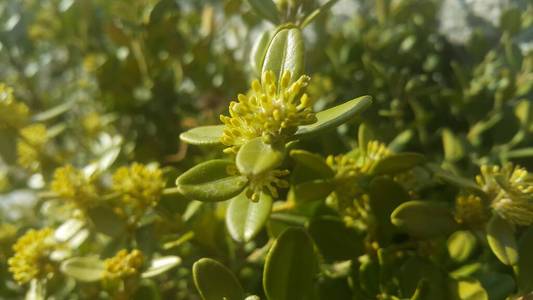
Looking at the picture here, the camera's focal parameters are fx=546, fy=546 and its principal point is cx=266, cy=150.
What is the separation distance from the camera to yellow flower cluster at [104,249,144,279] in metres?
0.85

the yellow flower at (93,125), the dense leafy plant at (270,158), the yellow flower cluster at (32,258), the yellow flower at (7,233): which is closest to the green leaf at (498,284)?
the dense leafy plant at (270,158)

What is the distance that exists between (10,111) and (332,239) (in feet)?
2.22

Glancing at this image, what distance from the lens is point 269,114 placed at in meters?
0.65

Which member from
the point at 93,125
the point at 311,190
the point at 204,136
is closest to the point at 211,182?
the point at 204,136

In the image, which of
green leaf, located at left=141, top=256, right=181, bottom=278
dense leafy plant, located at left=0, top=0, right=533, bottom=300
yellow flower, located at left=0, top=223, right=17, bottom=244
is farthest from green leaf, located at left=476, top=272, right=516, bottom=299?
yellow flower, located at left=0, top=223, right=17, bottom=244

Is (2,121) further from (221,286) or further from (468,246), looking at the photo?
(468,246)

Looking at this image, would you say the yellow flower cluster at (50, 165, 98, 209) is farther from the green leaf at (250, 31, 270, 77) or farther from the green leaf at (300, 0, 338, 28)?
the green leaf at (300, 0, 338, 28)

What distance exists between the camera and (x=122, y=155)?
111 centimetres

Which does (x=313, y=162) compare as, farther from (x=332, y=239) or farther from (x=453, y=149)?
(x=453, y=149)

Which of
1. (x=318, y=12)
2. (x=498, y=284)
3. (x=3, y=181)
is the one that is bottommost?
(x=498, y=284)

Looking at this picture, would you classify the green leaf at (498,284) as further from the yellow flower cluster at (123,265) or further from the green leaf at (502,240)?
the yellow flower cluster at (123,265)

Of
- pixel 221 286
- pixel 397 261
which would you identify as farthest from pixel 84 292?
pixel 397 261

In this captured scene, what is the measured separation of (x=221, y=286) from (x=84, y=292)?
0.47 metres

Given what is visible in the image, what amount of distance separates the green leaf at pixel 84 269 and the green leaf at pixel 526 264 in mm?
617
